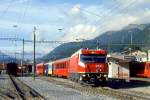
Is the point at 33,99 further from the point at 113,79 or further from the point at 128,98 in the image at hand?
the point at 113,79

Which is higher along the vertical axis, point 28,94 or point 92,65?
point 92,65

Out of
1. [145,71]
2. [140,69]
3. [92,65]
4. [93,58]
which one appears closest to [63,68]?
[145,71]

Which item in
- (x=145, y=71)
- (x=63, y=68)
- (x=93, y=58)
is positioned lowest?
(x=145, y=71)

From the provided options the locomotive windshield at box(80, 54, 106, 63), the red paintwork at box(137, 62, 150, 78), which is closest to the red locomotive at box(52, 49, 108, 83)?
the locomotive windshield at box(80, 54, 106, 63)

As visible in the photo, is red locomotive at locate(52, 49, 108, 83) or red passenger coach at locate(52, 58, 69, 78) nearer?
red locomotive at locate(52, 49, 108, 83)

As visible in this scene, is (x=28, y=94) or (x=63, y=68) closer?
(x=28, y=94)

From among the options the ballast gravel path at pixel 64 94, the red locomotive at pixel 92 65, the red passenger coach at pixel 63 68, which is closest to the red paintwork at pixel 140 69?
the red passenger coach at pixel 63 68

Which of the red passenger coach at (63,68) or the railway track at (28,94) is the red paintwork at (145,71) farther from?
the railway track at (28,94)

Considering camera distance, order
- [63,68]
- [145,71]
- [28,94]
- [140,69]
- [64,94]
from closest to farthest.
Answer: [64,94] → [28,94] → [63,68] → [145,71] → [140,69]

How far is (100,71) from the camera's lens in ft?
127

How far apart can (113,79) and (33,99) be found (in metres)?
28.7

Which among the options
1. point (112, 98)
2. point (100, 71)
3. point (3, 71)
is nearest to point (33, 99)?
point (112, 98)

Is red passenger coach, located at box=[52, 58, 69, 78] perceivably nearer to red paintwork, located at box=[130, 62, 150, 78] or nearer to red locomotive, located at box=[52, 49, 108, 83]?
red paintwork, located at box=[130, 62, 150, 78]

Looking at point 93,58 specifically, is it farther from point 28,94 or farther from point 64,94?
point 28,94
